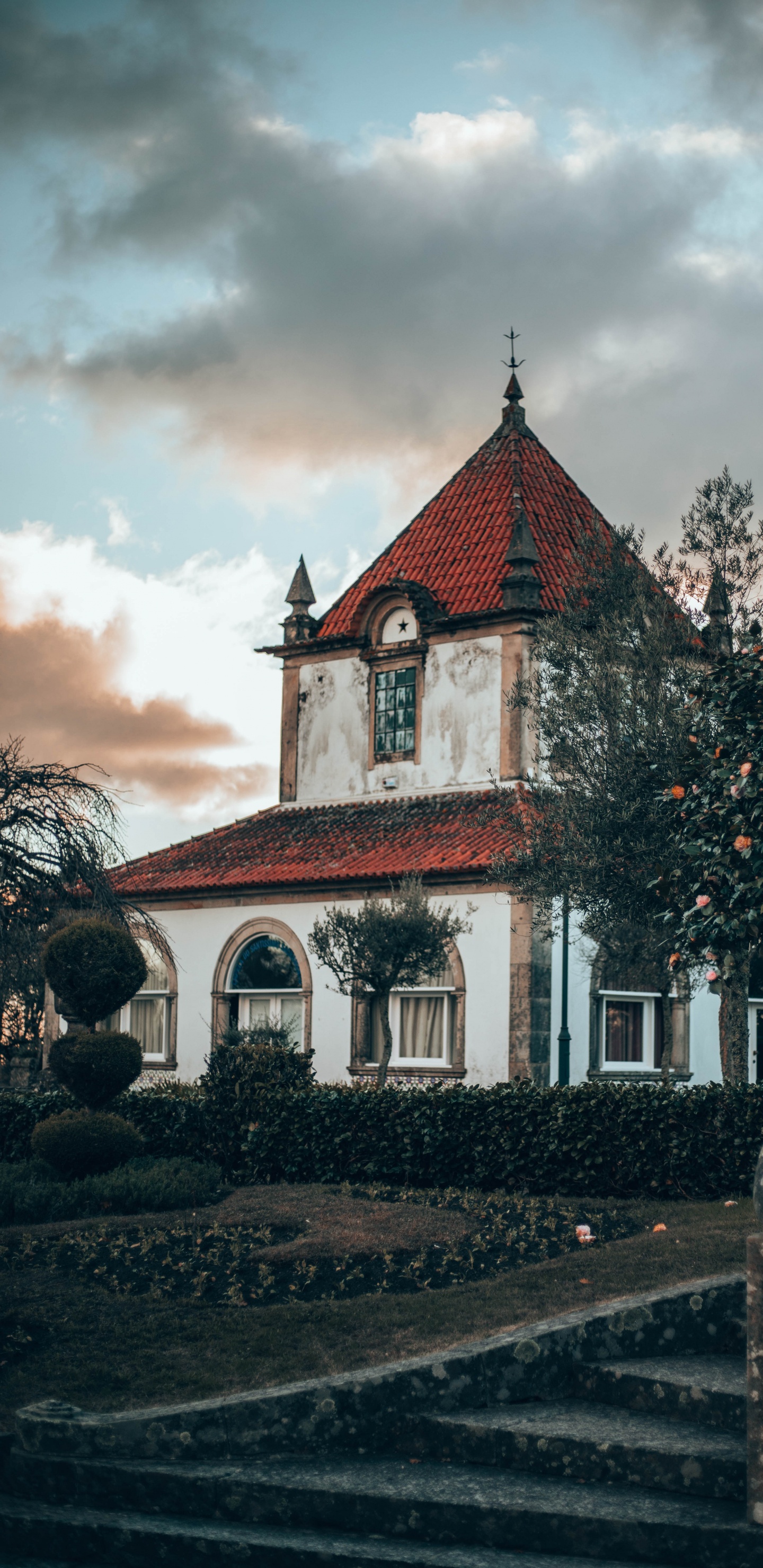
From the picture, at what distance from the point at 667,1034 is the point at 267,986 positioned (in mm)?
7402

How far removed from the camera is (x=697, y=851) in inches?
413

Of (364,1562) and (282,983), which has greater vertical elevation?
(282,983)

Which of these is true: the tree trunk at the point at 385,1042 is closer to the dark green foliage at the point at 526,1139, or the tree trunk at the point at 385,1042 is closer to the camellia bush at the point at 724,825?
the dark green foliage at the point at 526,1139

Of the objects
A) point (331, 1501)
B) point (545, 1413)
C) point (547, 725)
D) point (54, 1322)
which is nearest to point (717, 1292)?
point (545, 1413)

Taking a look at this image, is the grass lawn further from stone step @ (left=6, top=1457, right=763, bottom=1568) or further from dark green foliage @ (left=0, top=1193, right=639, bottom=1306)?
stone step @ (left=6, top=1457, right=763, bottom=1568)

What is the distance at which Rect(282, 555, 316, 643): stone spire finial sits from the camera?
29047 millimetres

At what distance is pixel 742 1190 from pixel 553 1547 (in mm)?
7406

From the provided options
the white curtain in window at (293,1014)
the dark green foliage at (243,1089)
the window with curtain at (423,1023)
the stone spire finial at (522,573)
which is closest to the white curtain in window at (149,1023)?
the white curtain in window at (293,1014)

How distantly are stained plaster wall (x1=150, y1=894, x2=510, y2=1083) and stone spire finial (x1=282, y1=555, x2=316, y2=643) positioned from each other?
20.9 ft

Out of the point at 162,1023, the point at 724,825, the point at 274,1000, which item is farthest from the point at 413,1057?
the point at 724,825

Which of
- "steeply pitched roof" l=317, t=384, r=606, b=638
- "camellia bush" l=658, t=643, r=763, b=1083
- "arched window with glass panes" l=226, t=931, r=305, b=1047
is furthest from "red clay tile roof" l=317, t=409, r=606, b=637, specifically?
"camellia bush" l=658, t=643, r=763, b=1083

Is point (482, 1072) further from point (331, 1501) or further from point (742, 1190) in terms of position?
point (331, 1501)

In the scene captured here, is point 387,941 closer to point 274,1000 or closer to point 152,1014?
point 274,1000

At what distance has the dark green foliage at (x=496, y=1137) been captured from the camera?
12.6 meters
